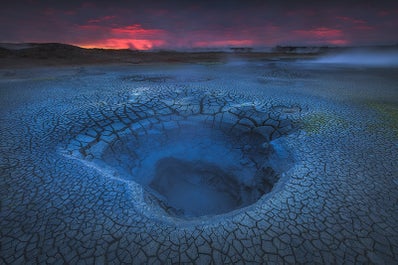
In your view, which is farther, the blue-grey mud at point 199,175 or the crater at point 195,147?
the crater at point 195,147

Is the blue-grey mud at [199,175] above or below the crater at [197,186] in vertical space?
above

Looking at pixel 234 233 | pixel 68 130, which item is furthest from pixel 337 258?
pixel 68 130

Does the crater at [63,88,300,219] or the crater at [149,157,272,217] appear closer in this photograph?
the crater at [63,88,300,219]

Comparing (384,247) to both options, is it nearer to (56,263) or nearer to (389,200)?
(389,200)

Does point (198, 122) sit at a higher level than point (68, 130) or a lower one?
lower

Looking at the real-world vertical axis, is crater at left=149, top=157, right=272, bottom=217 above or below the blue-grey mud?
below

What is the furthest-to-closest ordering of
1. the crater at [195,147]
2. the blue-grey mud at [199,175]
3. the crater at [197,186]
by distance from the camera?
the crater at [197,186] < the crater at [195,147] < the blue-grey mud at [199,175]
